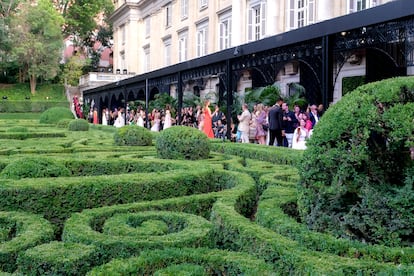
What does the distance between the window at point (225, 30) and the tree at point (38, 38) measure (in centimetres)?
2485

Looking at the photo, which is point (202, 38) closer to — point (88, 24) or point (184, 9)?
point (184, 9)

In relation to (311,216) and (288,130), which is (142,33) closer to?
(288,130)

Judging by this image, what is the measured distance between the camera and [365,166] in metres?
4.59

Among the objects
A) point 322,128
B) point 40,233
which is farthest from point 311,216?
point 40,233

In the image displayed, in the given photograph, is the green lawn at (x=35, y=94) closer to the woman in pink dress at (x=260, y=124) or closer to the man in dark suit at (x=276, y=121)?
the woman in pink dress at (x=260, y=124)

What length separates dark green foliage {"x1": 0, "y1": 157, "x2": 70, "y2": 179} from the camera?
23.8ft

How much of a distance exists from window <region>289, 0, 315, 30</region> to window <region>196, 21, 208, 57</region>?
11046mm

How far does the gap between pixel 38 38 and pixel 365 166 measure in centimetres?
5142

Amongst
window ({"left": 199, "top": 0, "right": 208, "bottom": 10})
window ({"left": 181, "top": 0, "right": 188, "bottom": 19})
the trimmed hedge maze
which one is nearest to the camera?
the trimmed hedge maze

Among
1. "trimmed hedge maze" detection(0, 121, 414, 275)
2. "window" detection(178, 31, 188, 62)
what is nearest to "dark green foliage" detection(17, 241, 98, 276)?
"trimmed hedge maze" detection(0, 121, 414, 275)

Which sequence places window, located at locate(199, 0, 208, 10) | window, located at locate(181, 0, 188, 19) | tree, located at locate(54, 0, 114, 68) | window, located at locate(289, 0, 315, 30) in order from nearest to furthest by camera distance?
1. window, located at locate(289, 0, 315, 30)
2. window, located at locate(199, 0, 208, 10)
3. window, located at locate(181, 0, 188, 19)
4. tree, located at locate(54, 0, 114, 68)

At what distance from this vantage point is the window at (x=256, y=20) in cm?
2639

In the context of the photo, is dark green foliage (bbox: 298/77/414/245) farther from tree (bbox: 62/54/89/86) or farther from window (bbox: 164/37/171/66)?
tree (bbox: 62/54/89/86)

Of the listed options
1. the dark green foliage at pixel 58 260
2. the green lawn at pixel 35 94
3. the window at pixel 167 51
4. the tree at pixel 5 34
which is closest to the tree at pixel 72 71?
the green lawn at pixel 35 94
